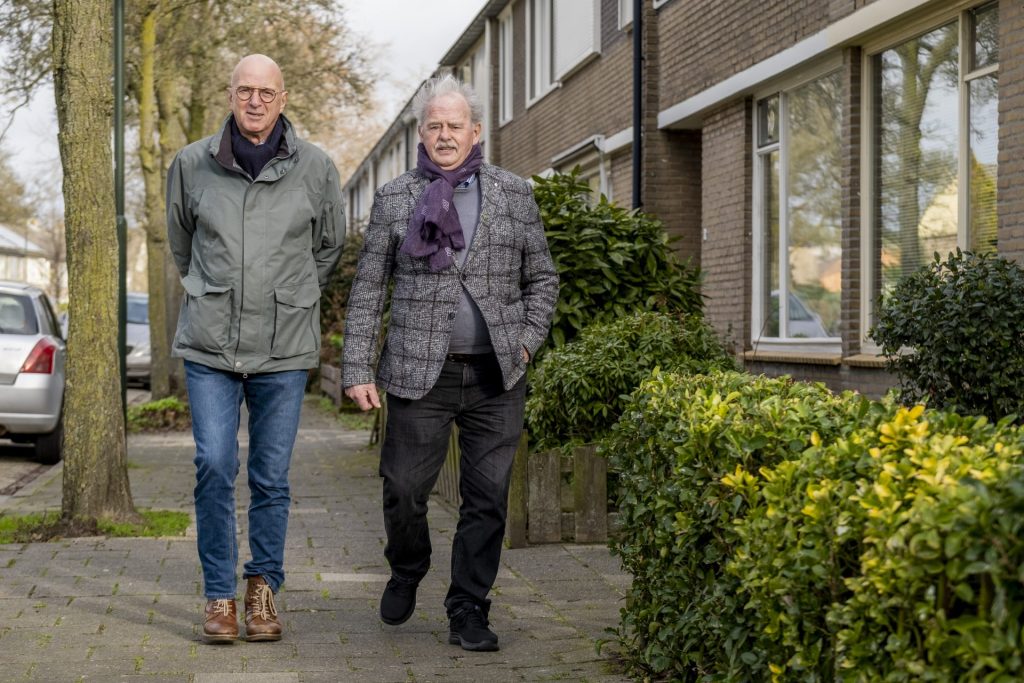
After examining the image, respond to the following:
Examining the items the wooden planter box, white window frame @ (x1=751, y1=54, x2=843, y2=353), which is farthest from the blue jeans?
white window frame @ (x1=751, y1=54, x2=843, y2=353)

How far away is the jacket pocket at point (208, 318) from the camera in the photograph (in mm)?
5246

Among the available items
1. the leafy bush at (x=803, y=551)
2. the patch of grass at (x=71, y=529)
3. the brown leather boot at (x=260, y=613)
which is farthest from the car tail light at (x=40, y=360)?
the leafy bush at (x=803, y=551)

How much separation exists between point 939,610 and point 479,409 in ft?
9.18

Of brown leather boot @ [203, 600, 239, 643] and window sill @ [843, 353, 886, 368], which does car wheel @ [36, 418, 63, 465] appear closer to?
window sill @ [843, 353, 886, 368]

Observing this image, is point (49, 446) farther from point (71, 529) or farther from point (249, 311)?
point (249, 311)

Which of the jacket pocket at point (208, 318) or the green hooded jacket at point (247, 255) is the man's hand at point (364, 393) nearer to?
the green hooded jacket at point (247, 255)

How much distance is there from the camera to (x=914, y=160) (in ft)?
32.9

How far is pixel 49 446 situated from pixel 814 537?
1080cm

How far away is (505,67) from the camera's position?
24.2 m

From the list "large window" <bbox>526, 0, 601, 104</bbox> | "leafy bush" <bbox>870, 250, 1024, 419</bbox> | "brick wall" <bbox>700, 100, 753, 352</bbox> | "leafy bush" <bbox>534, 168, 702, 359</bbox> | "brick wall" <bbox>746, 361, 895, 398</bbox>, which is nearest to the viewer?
"leafy bush" <bbox>870, 250, 1024, 419</bbox>

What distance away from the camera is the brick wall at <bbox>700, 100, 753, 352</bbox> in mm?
13062

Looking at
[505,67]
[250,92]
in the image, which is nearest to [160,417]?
[505,67]

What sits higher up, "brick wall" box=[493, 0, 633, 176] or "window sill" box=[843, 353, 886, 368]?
"brick wall" box=[493, 0, 633, 176]

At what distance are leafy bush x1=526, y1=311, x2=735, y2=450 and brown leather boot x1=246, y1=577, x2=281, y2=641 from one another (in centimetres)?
285
